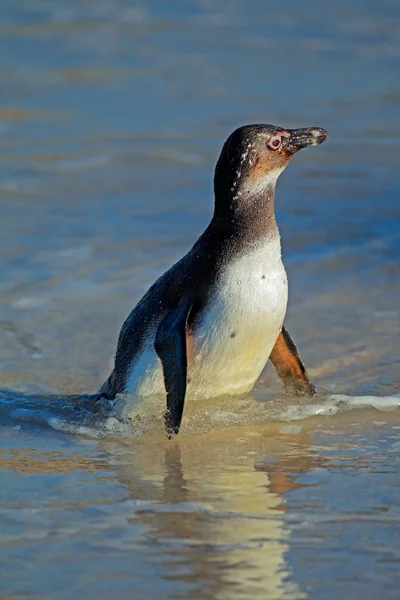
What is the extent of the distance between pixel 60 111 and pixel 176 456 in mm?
8865

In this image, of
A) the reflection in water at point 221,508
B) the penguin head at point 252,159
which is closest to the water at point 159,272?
the reflection in water at point 221,508

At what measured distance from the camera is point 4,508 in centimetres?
Answer: 430

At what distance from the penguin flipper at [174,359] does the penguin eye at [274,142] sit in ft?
2.40

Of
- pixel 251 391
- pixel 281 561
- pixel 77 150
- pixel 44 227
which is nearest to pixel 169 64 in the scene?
pixel 77 150

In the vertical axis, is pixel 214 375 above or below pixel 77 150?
below

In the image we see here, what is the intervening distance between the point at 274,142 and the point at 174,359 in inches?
39.5

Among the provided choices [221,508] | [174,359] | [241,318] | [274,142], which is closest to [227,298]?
[241,318]

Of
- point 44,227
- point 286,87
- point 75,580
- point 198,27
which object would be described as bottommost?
point 75,580

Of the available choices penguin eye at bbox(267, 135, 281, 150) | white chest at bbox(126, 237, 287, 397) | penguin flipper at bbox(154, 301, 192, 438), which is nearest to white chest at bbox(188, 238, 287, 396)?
white chest at bbox(126, 237, 287, 397)

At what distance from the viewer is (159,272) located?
8.48 m

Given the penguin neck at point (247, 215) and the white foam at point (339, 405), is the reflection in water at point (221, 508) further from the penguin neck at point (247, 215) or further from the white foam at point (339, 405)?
the penguin neck at point (247, 215)

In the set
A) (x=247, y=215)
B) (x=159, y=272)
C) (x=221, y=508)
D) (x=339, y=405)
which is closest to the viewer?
(x=221, y=508)

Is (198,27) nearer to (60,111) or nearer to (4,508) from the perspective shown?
(60,111)

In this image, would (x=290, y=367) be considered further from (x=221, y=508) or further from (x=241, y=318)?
(x=221, y=508)
